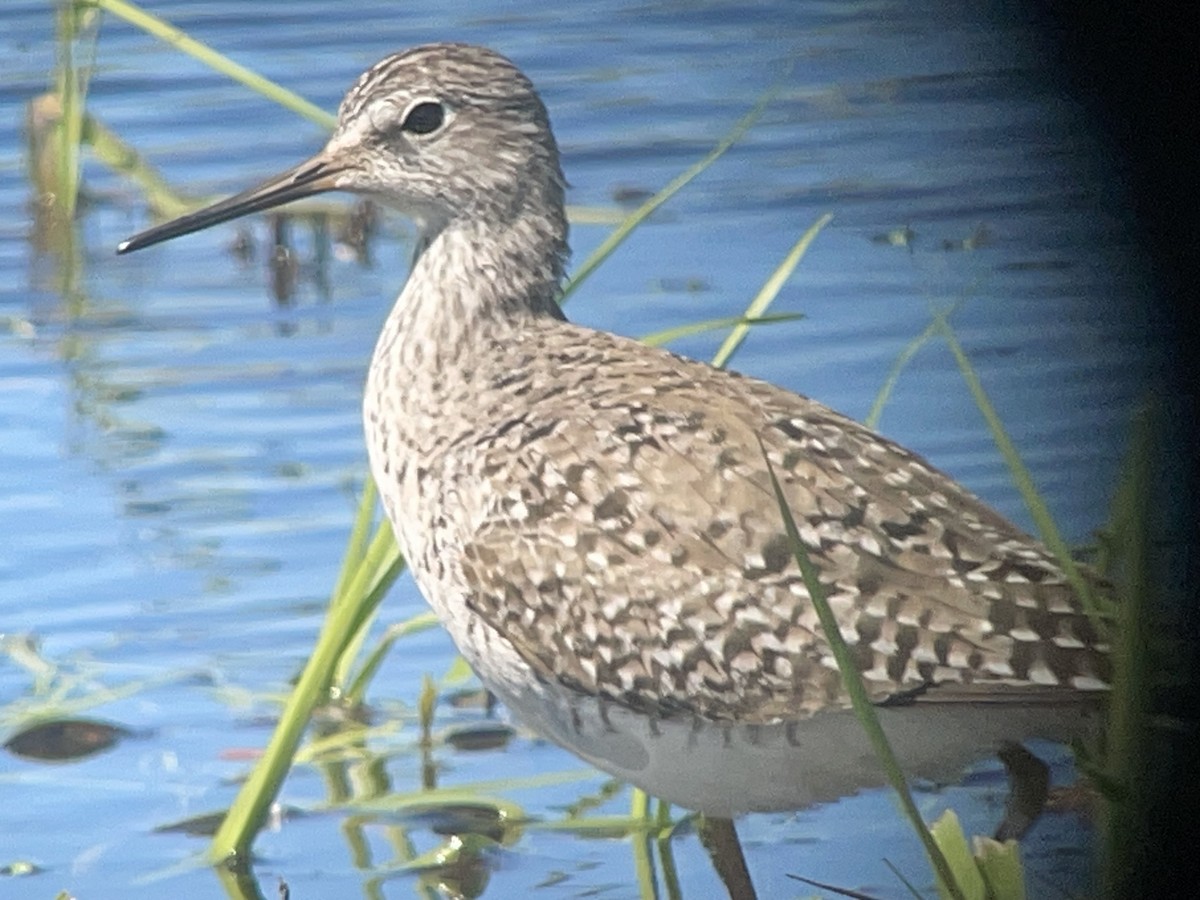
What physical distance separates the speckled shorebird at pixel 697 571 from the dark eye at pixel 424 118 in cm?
43

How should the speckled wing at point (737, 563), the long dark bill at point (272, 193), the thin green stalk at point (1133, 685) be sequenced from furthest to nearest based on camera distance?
1. the long dark bill at point (272, 193)
2. the speckled wing at point (737, 563)
3. the thin green stalk at point (1133, 685)

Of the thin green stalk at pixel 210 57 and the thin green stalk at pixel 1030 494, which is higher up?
the thin green stalk at pixel 210 57

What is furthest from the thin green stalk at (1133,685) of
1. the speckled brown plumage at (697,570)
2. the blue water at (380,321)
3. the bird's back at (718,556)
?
the bird's back at (718,556)

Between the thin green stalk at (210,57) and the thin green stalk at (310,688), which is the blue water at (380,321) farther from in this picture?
the thin green stalk at (210,57)

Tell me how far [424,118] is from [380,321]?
9.55 ft

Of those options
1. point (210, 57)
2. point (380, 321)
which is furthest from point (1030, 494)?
point (380, 321)

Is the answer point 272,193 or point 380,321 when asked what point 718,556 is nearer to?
point 272,193

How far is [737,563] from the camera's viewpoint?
3621mm

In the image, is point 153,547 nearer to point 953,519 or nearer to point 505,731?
point 505,731

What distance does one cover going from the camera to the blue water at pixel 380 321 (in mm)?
1610

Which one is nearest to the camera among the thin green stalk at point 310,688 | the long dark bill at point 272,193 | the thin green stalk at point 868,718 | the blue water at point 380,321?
the blue water at point 380,321

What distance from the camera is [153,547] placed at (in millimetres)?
5957

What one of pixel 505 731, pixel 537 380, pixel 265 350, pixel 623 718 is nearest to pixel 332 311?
pixel 265 350

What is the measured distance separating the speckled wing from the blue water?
0.95ft
